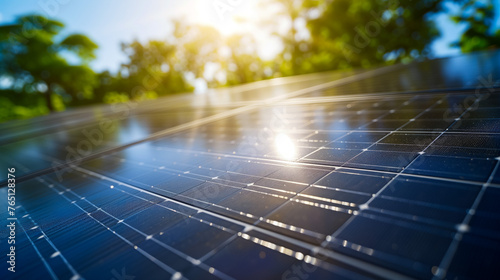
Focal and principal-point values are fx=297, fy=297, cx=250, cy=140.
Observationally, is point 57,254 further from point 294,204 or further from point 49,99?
point 49,99

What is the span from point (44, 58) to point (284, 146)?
133 feet

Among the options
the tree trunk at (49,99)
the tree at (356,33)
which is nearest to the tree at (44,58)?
the tree trunk at (49,99)

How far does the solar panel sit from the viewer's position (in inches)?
75.2

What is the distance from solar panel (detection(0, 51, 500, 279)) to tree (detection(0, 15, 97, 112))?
37.2m

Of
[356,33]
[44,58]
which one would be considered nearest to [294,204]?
[356,33]

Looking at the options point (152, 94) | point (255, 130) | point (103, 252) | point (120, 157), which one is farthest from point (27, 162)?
point (152, 94)

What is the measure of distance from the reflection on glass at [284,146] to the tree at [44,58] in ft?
129

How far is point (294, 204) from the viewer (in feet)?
8.95

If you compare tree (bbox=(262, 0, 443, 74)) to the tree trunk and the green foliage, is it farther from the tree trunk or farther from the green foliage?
the tree trunk

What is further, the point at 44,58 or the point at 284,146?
the point at 44,58

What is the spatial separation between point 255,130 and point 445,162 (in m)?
3.64

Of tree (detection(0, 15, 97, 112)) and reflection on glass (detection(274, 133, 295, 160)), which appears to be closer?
reflection on glass (detection(274, 133, 295, 160))

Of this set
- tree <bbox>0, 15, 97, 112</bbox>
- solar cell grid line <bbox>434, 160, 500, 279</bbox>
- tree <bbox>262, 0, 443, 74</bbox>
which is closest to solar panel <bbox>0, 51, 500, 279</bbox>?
solar cell grid line <bbox>434, 160, 500, 279</bbox>

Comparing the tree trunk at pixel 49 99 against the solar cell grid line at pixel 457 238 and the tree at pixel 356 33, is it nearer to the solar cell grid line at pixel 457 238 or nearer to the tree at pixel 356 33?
the tree at pixel 356 33
